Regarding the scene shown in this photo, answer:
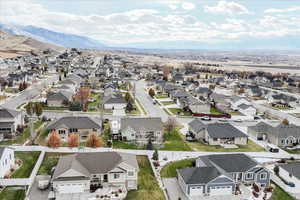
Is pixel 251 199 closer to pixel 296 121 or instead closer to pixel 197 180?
pixel 197 180

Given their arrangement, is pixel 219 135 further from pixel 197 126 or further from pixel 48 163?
→ pixel 48 163

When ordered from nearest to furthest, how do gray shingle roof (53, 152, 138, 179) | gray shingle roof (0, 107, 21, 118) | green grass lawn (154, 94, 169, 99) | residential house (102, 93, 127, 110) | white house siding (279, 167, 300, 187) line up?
gray shingle roof (53, 152, 138, 179), white house siding (279, 167, 300, 187), gray shingle roof (0, 107, 21, 118), residential house (102, 93, 127, 110), green grass lawn (154, 94, 169, 99)

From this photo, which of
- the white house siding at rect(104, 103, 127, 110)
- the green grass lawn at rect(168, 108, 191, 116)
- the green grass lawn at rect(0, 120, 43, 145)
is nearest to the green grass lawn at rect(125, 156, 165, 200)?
the green grass lawn at rect(0, 120, 43, 145)

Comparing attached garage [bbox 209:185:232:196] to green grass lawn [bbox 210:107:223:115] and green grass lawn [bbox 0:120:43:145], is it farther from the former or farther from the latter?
green grass lawn [bbox 210:107:223:115]

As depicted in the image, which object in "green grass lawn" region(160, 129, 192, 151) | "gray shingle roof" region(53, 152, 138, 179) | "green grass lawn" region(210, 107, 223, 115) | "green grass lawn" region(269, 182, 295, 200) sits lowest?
"green grass lawn" region(269, 182, 295, 200)

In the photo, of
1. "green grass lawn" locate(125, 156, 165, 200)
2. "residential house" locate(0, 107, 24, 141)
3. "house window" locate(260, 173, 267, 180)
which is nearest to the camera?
"green grass lawn" locate(125, 156, 165, 200)

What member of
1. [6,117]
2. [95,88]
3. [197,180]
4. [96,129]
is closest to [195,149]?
[197,180]

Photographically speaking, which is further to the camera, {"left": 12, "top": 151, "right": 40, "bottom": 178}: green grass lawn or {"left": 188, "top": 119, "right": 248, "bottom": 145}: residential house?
{"left": 188, "top": 119, "right": 248, "bottom": 145}: residential house

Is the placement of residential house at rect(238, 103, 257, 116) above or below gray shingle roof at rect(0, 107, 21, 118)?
below
